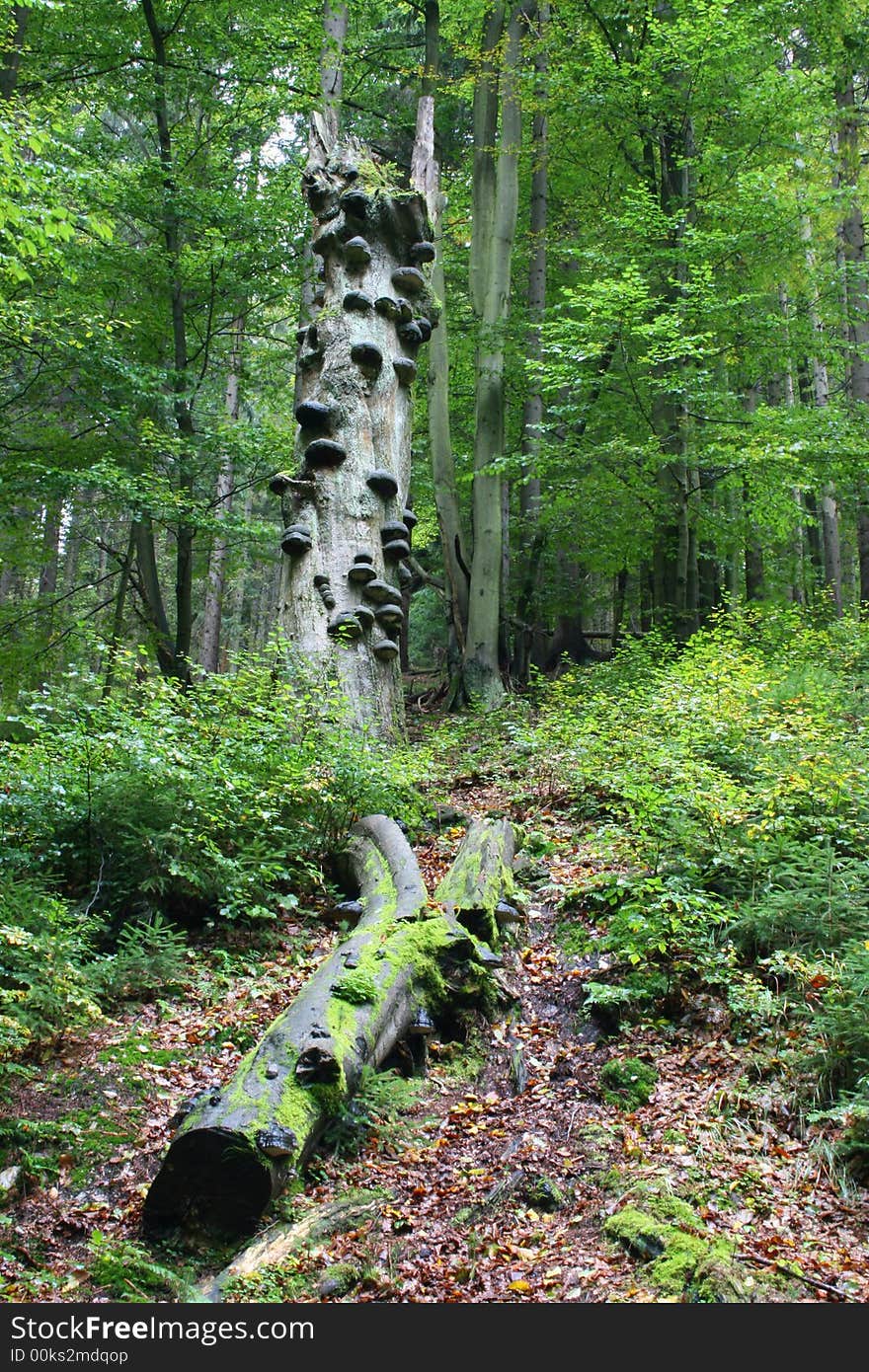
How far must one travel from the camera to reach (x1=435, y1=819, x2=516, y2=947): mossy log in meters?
5.33

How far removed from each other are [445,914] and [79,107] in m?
18.3

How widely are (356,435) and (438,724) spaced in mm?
4608

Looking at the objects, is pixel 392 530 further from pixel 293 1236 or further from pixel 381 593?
pixel 293 1236

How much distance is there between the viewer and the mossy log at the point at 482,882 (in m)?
5.33

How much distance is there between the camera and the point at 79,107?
17.0 meters

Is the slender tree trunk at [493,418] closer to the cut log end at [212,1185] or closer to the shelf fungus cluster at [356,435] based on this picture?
the shelf fungus cluster at [356,435]

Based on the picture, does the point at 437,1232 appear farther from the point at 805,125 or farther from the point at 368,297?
the point at 805,125

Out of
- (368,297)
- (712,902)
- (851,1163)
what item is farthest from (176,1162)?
(368,297)

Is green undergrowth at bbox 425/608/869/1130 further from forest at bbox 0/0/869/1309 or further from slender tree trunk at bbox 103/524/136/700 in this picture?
slender tree trunk at bbox 103/524/136/700

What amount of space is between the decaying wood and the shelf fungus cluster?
446 centimetres

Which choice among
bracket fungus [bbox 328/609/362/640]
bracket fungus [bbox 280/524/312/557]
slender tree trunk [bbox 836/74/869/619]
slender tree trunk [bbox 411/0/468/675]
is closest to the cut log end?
bracket fungus [bbox 328/609/362/640]

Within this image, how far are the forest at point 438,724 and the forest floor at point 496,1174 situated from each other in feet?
0.07

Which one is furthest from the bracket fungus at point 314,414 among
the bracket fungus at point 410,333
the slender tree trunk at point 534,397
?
the slender tree trunk at point 534,397

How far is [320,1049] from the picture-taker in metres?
3.61
